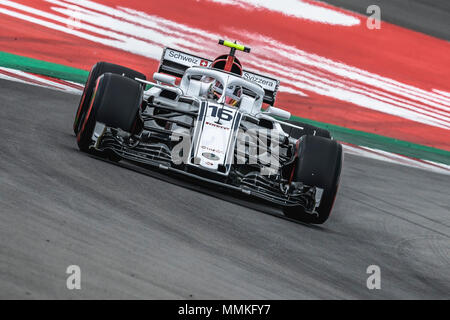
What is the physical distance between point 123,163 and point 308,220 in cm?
205

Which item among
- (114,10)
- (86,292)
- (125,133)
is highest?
(114,10)

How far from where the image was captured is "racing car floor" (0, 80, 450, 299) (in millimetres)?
3902

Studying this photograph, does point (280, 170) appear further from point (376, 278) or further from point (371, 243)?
point (376, 278)

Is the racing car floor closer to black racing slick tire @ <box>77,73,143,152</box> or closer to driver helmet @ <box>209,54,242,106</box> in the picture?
black racing slick tire @ <box>77,73,143,152</box>

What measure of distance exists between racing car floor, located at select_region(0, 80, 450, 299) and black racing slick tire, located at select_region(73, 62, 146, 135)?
287mm

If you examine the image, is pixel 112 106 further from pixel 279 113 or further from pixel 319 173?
pixel 279 113

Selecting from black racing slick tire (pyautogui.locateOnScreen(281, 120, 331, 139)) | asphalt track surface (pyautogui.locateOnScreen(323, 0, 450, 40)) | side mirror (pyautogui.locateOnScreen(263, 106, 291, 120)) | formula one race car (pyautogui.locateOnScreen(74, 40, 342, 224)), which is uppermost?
asphalt track surface (pyautogui.locateOnScreen(323, 0, 450, 40))

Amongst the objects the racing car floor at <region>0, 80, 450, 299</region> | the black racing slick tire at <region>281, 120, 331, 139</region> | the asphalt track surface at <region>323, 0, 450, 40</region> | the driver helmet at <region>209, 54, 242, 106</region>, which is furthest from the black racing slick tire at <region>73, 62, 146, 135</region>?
the asphalt track surface at <region>323, 0, 450, 40</region>

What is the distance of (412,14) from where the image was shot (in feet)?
56.5

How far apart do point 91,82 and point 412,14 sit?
36.1ft

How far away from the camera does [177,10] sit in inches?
609

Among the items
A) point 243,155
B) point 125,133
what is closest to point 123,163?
point 125,133

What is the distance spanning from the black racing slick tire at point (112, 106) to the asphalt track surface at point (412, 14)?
10.8m
